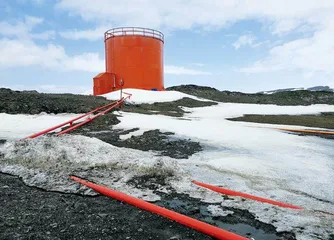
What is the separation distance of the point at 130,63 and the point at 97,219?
19689 mm

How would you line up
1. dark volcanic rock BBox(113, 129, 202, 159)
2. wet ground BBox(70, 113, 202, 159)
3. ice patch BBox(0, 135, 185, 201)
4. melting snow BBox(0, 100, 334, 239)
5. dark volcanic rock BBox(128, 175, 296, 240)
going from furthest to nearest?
wet ground BBox(70, 113, 202, 159), dark volcanic rock BBox(113, 129, 202, 159), ice patch BBox(0, 135, 185, 201), melting snow BBox(0, 100, 334, 239), dark volcanic rock BBox(128, 175, 296, 240)

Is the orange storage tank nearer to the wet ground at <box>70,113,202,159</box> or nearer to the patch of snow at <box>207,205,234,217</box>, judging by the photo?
the wet ground at <box>70,113,202,159</box>

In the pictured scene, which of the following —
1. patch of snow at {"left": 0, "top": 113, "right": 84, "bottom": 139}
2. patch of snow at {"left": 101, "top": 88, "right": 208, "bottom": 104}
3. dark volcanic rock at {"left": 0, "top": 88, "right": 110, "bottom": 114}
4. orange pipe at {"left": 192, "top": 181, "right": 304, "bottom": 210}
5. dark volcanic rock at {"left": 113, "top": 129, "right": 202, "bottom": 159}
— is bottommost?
orange pipe at {"left": 192, "top": 181, "right": 304, "bottom": 210}

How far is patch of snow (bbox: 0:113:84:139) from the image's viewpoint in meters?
7.92

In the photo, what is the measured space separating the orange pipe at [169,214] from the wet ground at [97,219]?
47mm

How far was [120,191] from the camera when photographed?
3883mm

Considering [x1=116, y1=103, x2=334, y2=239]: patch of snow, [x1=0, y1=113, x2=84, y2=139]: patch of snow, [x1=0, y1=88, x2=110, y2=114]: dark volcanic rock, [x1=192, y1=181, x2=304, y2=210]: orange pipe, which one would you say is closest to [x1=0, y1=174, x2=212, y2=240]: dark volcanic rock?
[x1=116, y1=103, x2=334, y2=239]: patch of snow

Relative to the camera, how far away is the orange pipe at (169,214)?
105 inches

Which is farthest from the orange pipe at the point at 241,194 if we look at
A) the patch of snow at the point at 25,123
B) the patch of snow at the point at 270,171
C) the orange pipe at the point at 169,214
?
the patch of snow at the point at 25,123

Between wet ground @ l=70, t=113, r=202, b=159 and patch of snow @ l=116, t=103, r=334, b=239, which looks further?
wet ground @ l=70, t=113, r=202, b=159

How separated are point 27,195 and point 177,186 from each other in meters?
1.71

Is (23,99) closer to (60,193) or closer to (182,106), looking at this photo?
(182,106)

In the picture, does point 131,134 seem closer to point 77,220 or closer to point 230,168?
point 230,168

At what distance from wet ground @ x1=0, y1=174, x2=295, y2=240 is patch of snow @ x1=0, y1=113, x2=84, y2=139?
4.28 metres
